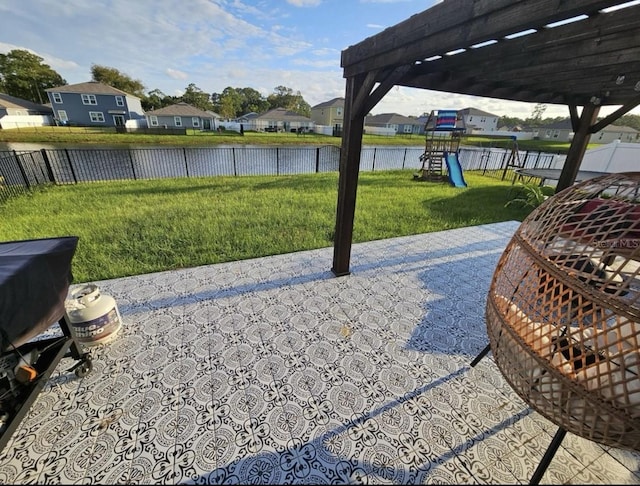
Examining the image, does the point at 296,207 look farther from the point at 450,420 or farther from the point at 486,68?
the point at 450,420

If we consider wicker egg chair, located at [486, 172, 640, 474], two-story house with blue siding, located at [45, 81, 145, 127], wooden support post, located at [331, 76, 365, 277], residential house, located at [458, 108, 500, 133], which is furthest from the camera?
residential house, located at [458, 108, 500, 133]

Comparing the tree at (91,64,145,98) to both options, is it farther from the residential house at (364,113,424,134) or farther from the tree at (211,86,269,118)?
the residential house at (364,113,424,134)

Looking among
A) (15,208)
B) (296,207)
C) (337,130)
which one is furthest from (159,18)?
(337,130)

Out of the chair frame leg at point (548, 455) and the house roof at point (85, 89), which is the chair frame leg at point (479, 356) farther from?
the house roof at point (85, 89)

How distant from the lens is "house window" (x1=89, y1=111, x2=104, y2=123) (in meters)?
28.8

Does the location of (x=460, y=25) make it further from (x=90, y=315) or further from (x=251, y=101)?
(x=251, y=101)

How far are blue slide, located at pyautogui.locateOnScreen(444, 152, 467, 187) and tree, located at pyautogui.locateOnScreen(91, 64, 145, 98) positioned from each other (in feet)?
167

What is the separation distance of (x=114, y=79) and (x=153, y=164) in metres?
46.6

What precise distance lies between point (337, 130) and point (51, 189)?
3239 centimetres

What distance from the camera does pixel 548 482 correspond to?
4.67ft

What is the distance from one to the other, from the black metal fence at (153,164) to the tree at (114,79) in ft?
136

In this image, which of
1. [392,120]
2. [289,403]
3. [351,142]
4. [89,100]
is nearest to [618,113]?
[351,142]

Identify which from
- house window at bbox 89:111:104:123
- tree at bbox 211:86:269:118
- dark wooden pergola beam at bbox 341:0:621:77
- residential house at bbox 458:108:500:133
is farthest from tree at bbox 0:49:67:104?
residential house at bbox 458:108:500:133

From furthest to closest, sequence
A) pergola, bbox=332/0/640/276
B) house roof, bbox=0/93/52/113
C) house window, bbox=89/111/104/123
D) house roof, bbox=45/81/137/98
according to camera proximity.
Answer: house window, bbox=89/111/104/123 → house roof, bbox=0/93/52/113 → house roof, bbox=45/81/137/98 → pergola, bbox=332/0/640/276
